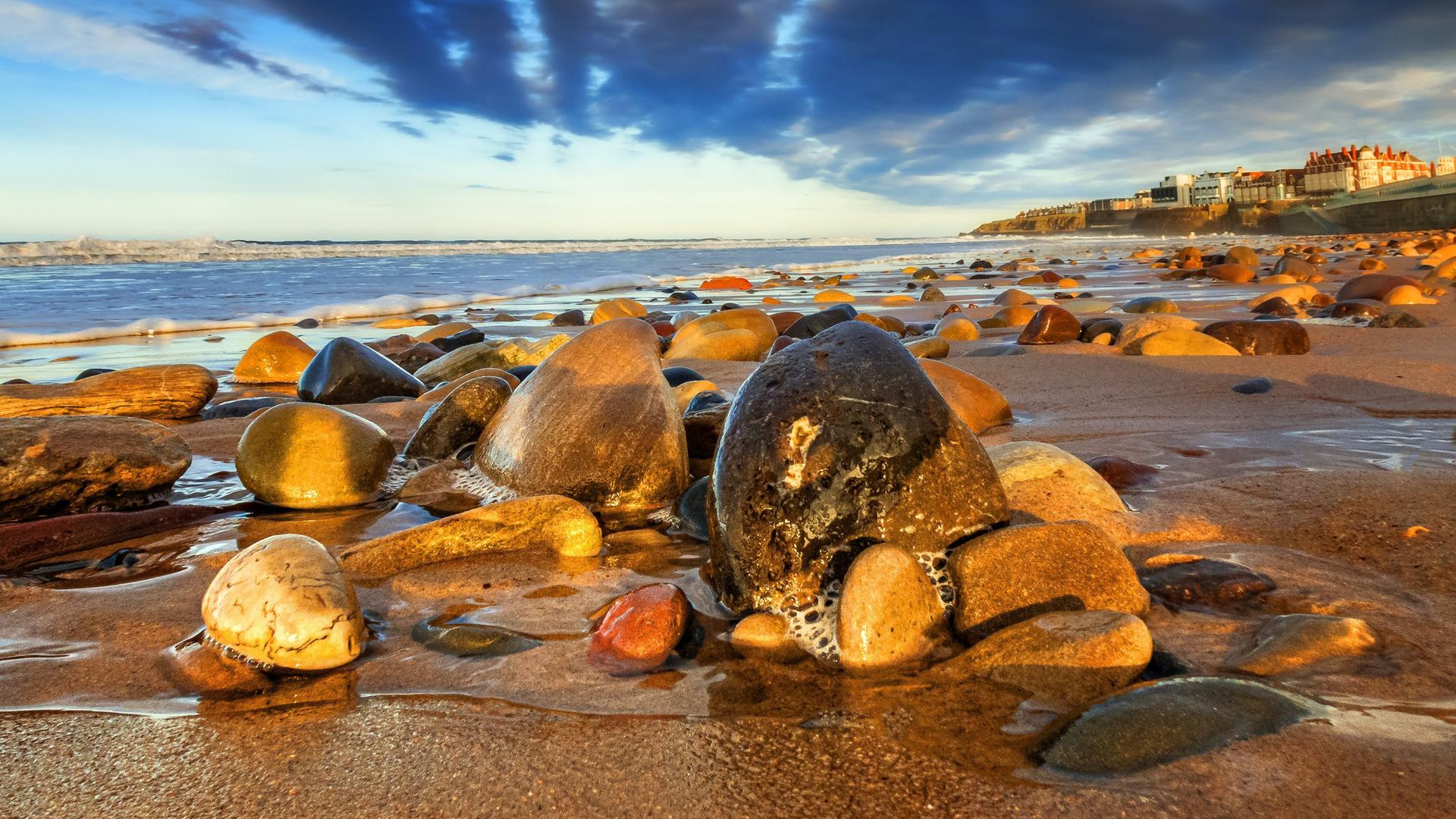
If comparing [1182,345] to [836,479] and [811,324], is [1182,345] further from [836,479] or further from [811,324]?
[836,479]

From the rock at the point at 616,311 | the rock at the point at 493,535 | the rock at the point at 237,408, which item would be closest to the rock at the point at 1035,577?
the rock at the point at 493,535

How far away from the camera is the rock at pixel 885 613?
1.83m

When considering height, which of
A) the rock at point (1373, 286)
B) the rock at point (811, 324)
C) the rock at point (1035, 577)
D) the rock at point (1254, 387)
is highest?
the rock at point (1373, 286)

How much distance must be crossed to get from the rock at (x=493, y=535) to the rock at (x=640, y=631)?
0.66 m

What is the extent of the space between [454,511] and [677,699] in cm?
173

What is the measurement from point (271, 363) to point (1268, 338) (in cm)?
722

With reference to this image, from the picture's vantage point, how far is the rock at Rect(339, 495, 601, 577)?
99.7 inches

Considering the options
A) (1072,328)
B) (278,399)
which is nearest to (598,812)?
(278,399)

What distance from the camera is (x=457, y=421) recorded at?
379 cm

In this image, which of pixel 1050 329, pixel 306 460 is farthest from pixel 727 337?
pixel 306 460

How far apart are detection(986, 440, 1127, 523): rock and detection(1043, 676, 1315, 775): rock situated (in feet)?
3.18

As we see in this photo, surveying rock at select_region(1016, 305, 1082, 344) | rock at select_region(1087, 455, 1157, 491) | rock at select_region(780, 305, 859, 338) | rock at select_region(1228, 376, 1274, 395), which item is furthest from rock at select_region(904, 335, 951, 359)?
rock at select_region(1087, 455, 1157, 491)

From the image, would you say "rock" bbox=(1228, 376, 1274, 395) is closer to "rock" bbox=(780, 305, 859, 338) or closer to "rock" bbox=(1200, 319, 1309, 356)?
"rock" bbox=(1200, 319, 1309, 356)

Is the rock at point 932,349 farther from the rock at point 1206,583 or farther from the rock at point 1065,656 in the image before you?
the rock at point 1065,656
